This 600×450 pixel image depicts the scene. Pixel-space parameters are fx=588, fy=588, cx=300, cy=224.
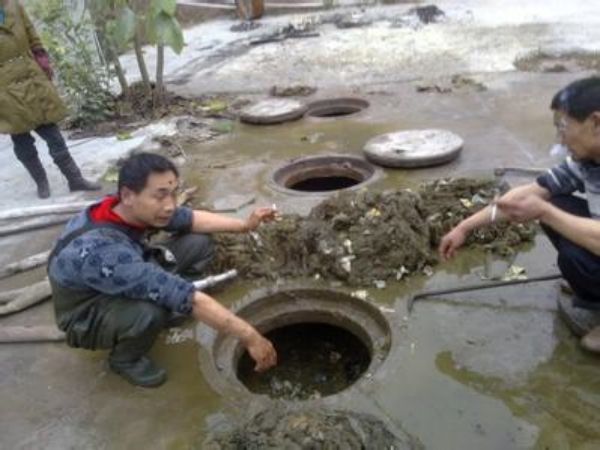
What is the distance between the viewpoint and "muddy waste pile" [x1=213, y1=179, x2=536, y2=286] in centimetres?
372

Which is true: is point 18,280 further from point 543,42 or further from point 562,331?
point 543,42

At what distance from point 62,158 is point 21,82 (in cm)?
74

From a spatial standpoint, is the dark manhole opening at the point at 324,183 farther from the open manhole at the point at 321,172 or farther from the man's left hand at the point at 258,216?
the man's left hand at the point at 258,216

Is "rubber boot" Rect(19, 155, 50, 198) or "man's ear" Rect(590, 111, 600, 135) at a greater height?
"man's ear" Rect(590, 111, 600, 135)

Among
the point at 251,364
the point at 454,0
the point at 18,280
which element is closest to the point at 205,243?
the point at 251,364

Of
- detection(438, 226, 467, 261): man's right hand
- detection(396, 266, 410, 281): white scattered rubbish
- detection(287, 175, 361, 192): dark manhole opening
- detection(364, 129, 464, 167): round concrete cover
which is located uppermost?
detection(438, 226, 467, 261): man's right hand

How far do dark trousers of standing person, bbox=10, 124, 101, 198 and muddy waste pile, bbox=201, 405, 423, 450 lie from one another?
3.66 meters

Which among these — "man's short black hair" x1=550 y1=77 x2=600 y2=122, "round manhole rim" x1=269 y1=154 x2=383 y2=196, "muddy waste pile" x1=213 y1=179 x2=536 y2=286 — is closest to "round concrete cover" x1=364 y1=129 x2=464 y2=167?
"round manhole rim" x1=269 y1=154 x2=383 y2=196

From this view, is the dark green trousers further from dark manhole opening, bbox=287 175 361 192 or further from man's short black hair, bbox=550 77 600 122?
dark manhole opening, bbox=287 175 361 192

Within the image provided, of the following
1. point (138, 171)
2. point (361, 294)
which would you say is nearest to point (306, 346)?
point (361, 294)

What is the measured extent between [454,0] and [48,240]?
1120 cm

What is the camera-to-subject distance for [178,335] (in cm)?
344

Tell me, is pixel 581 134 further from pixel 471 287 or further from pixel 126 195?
pixel 126 195

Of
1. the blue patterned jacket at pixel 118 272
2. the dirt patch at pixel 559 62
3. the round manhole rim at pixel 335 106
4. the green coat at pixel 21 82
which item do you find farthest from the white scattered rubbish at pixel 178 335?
the dirt patch at pixel 559 62
